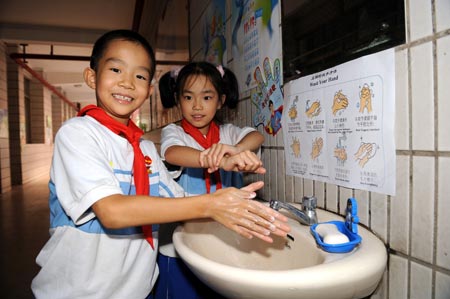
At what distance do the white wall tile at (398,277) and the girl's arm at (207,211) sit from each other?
10.4 inches

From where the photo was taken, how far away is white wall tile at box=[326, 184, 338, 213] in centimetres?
83

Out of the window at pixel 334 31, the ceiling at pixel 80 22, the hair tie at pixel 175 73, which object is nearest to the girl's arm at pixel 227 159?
the window at pixel 334 31

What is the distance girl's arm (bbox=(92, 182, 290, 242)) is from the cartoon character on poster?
518 mm

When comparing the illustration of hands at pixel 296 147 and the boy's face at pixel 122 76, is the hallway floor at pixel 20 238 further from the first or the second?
the illustration of hands at pixel 296 147

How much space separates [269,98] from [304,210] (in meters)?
0.52

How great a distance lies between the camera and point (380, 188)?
0.68m

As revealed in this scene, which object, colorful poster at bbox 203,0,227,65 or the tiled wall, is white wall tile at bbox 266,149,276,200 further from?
colorful poster at bbox 203,0,227,65

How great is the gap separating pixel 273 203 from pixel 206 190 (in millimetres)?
470

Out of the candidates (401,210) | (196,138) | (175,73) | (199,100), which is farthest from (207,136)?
(401,210)

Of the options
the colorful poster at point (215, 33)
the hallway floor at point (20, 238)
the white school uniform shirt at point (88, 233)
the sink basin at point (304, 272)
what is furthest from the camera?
the hallway floor at point (20, 238)

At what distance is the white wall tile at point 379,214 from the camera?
0.68m

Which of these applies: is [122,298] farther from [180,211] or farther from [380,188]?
[380,188]

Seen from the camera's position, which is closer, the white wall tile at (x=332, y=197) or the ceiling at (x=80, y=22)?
the white wall tile at (x=332, y=197)

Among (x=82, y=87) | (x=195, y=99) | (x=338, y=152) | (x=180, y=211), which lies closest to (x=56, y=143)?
(x=180, y=211)
